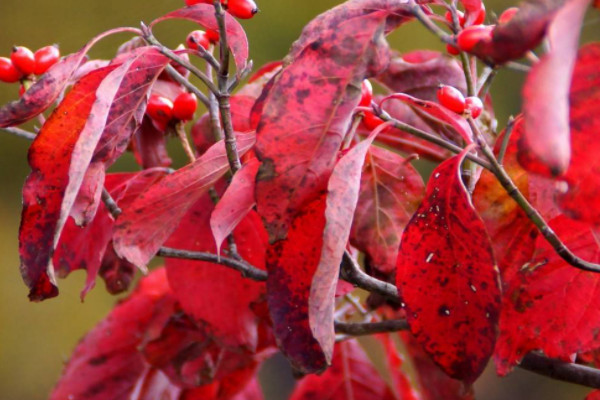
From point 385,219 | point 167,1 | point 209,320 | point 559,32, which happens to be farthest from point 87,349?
point 167,1

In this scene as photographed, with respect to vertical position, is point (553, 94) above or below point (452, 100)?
above

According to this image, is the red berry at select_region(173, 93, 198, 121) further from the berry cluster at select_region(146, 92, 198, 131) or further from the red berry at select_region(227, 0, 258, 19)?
the red berry at select_region(227, 0, 258, 19)

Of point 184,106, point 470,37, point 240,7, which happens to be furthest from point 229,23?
point 470,37

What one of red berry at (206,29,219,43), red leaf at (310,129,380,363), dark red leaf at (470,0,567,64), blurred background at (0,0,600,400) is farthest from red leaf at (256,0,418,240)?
blurred background at (0,0,600,400)

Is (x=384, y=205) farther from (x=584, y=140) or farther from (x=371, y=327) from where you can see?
(x=584, y=140)

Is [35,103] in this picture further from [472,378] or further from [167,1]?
[167,1]
